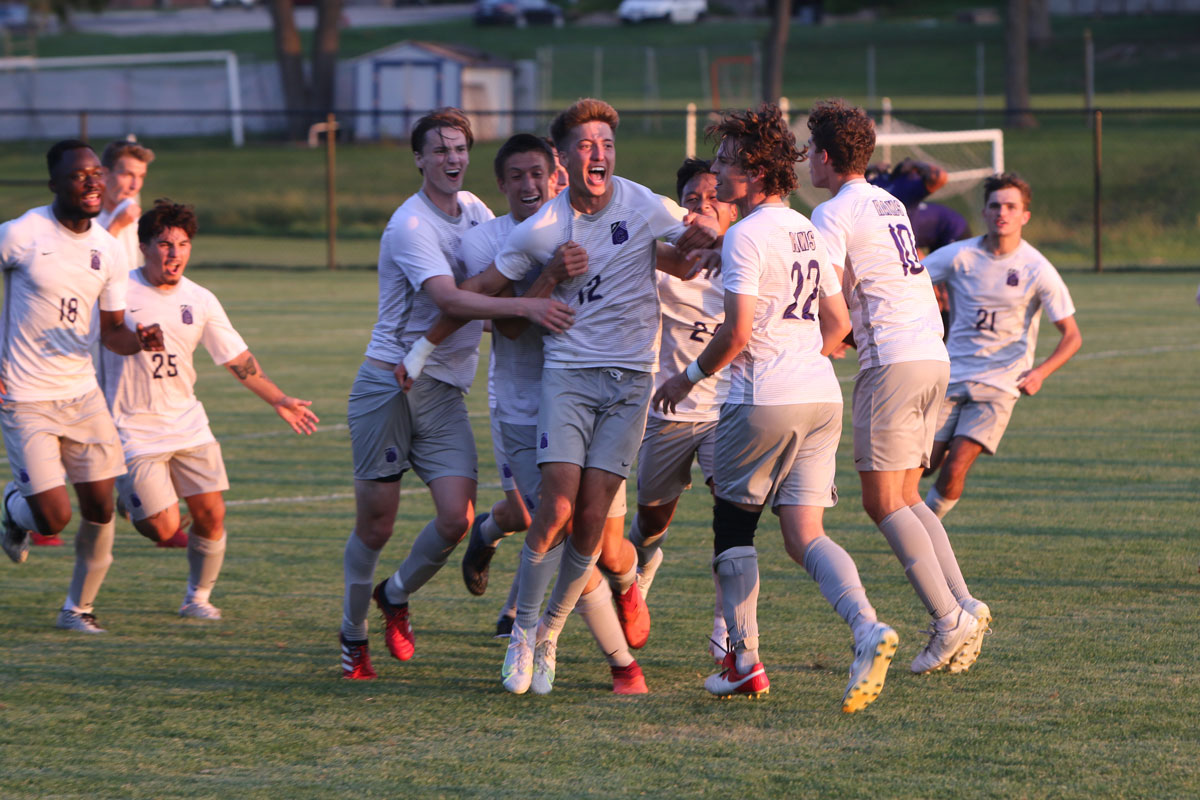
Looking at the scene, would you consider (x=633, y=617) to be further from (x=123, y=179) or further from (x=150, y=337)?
(x=123, y=179)

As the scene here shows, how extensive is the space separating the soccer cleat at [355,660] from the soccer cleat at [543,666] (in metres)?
0.71

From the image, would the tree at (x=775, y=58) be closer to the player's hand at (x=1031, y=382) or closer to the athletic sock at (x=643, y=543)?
the player's hand at (x=1031, y=382)

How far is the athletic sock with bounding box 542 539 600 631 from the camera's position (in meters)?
5.20

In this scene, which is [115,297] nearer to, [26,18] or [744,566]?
[744,566]

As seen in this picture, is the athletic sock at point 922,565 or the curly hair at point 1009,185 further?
the curly hair at point 1009,185

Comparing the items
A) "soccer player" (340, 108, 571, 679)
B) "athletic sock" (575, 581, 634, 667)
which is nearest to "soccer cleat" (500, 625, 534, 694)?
"athletic sock" (575, 581, 634, 667)

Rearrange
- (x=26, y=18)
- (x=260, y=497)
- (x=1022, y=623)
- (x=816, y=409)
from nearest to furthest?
(x=816, y=409) → (x=1022, y=623) → (x=260, y=497) → (x=26, y=18)

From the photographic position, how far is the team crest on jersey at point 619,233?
205 inches

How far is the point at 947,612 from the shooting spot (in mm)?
5348

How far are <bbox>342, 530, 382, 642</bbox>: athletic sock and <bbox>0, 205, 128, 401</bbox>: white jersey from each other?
1647 mm

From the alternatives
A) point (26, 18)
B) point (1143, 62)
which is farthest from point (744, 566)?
point (26, 18)

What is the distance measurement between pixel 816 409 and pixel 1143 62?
159 ft

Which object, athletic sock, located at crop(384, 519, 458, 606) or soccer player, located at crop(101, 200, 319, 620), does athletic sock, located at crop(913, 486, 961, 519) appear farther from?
soccer player, located at crop(101, 200, 319, 620)

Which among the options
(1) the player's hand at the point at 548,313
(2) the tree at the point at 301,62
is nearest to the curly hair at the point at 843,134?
(1) the player's hand at the point at 548,313
